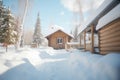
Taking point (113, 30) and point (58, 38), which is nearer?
point (113, 30)

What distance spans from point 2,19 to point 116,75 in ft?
57.9

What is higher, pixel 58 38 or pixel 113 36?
pixel 58 38

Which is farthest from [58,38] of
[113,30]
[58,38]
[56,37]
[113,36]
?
[113,30]

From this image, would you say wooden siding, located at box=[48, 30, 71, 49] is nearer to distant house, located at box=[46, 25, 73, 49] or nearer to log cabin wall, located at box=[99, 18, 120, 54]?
distant house, located at box=[46, 25, 73, 49]


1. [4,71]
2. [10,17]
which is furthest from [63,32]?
[4,71]

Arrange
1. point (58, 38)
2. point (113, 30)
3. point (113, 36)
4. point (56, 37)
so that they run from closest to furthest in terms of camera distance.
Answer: point (113, 30) → point (113, 36) → point (56, 37) → point (58, 38)

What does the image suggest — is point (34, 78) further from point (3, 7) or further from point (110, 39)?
point (3, 7)

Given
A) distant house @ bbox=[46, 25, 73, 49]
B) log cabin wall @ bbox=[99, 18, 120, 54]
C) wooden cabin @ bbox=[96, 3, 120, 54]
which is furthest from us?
distant house @ bbox=[46, 25, 73, 49]

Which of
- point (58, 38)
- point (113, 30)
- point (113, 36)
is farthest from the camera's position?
point (58, 38)

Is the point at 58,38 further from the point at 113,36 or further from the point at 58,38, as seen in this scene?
the point at 113,36

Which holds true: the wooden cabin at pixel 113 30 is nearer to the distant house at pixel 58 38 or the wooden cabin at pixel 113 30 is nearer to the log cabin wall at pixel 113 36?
the log cabin wall at pixel 113 36

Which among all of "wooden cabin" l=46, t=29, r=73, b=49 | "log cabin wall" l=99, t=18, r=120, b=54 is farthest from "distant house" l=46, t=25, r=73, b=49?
"log cabin wall" l=99, t=18, r=120, b=54

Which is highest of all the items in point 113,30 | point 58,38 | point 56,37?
point 56,37

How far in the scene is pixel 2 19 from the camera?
1805cm
